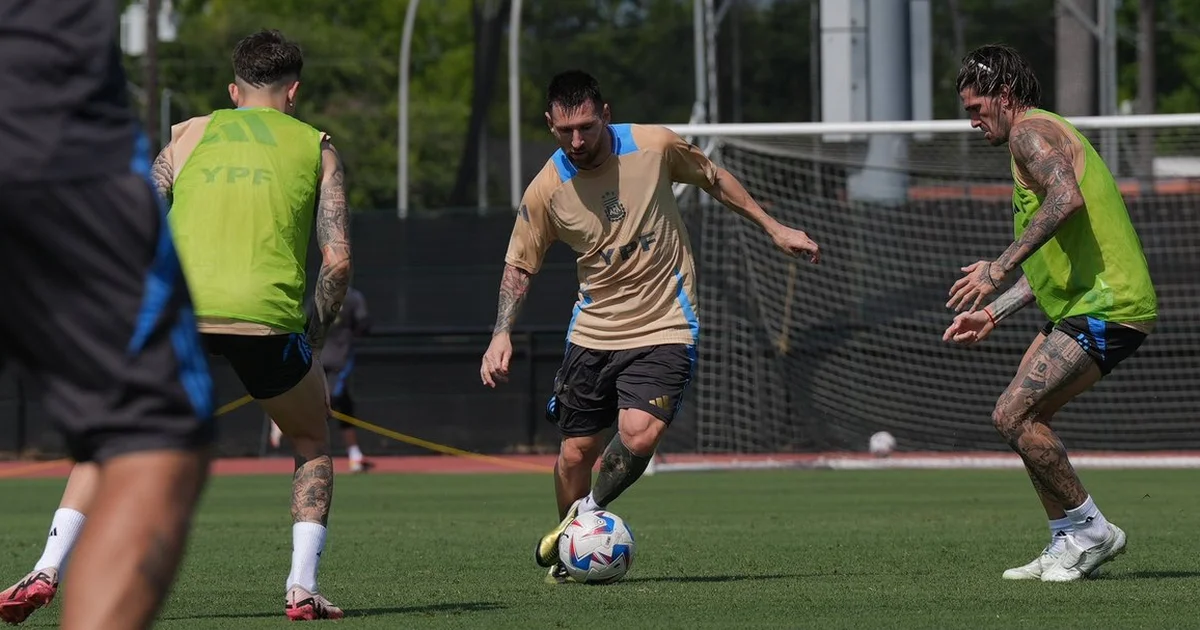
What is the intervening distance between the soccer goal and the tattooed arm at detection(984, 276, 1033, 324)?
10.3 meters

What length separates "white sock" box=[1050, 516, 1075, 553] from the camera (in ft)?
24.9

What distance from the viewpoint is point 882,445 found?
59.0ft

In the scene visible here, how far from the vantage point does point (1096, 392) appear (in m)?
19.2

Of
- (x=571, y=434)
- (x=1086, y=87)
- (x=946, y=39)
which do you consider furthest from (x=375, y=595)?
(x=946, y=39)

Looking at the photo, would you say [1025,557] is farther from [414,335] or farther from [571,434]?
[414,335]

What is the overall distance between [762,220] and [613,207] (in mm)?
675

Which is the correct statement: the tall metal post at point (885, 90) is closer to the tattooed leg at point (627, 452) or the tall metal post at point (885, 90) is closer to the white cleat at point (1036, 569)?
the tattooed leg at point (627, 452)

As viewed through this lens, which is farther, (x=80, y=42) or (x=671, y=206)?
(x=671, y=206)

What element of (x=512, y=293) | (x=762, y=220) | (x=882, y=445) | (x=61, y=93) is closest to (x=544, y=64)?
(x=882, y=445)

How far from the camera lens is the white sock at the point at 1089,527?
7539 millimetres

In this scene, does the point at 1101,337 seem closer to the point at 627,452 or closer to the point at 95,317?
the point at 627,452

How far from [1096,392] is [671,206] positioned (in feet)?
39.7

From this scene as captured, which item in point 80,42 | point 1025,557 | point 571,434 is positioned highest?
point 80,42

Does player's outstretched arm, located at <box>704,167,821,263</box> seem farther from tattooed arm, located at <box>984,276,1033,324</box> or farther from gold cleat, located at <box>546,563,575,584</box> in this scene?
gold cleat, located at <box>546,563,575,584</box>
